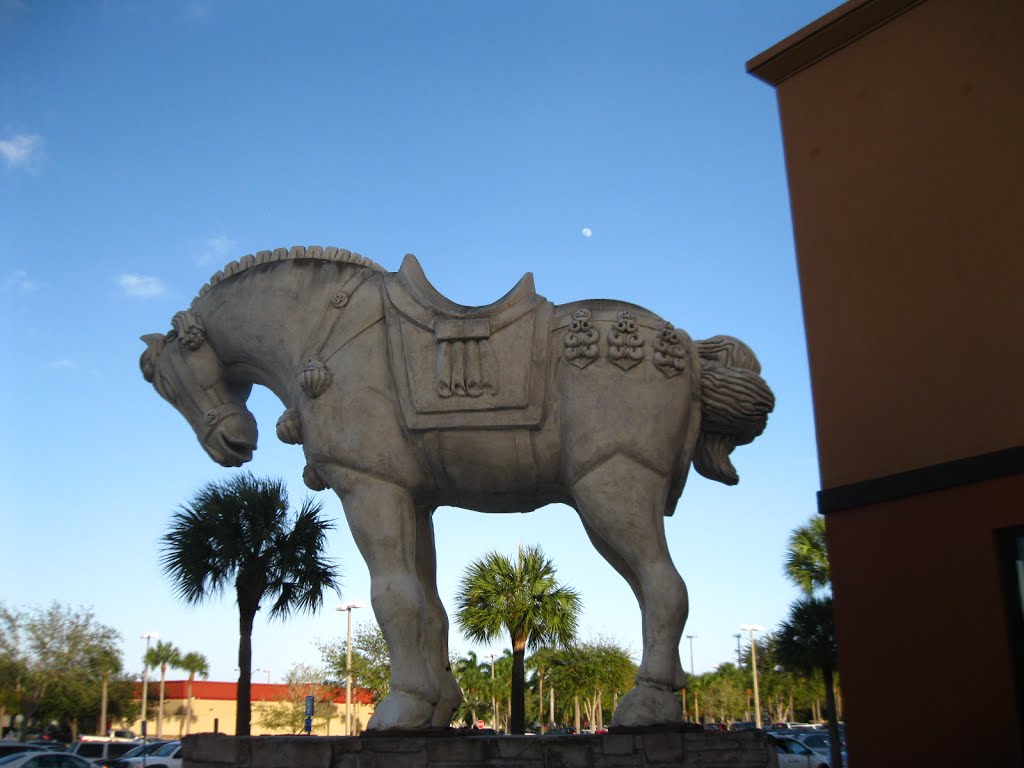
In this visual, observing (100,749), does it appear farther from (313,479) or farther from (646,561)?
(646,561)

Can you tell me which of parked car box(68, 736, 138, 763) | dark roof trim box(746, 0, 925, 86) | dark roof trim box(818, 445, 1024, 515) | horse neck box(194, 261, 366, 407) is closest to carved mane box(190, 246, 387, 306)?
horse neck box(194, 261, 366, 407)

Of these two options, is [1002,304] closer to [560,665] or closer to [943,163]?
[943,163]

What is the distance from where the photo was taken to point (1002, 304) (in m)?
8.53

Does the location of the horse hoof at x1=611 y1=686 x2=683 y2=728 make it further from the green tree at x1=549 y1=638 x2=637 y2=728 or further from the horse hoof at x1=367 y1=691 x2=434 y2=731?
the green tree at x1=549 y1=638 x2=637 y2=728

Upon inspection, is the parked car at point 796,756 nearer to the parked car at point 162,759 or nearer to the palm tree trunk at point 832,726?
the palm tree trunk at point 832,726

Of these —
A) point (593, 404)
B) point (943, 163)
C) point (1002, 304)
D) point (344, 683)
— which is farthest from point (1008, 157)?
point (344, 683)

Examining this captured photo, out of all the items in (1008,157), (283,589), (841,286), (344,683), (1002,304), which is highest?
(1008,157)

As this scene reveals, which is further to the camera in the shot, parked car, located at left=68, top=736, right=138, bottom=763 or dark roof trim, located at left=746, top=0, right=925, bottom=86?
parked car, located at left=68, top=736, right=138, bottom=763

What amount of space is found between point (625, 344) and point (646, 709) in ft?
6.79

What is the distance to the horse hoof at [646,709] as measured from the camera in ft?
17.2

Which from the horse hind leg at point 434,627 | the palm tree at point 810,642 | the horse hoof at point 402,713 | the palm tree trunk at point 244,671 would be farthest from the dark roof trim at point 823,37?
the palm tree at point 810,642

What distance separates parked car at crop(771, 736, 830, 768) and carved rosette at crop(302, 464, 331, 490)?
13.4 meters

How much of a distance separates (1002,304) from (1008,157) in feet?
4.61

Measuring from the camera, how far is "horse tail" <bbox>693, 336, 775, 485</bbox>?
19.2 feet
